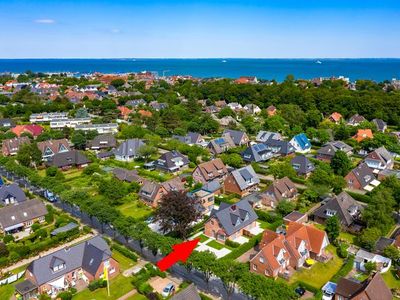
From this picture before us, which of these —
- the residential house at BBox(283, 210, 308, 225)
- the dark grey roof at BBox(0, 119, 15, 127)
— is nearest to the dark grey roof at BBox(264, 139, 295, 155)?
the residential house at BBox(283, 210, 308, 225)

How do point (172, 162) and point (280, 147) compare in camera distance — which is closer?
point (172, 162)

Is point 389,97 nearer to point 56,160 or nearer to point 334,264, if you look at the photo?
point 334,264

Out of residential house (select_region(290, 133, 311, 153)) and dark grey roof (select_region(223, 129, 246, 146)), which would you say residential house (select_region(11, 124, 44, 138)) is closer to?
dark grey roof (select_region(223, 129, 246, 146))

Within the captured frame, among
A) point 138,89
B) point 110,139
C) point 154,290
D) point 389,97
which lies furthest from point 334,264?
point 138,89

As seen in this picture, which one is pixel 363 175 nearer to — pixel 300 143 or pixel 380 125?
pixel 300 143

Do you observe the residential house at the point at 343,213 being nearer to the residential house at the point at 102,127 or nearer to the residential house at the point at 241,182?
the residential house at the point at 241,182

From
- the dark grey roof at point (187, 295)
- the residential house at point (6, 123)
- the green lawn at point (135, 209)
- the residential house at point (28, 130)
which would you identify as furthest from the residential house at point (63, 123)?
the dark grey roof at point (187, 295)

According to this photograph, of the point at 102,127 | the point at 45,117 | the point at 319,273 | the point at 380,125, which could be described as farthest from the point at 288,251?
the point at 45,117
